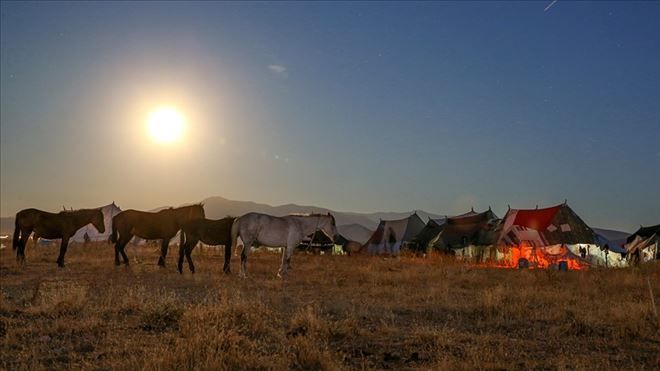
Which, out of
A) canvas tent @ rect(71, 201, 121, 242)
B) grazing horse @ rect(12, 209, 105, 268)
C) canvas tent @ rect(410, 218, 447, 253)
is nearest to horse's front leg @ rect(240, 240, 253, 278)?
grazing horse @ rect(12, 209, 105, 268)

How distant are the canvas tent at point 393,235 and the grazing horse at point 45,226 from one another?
2878 cm

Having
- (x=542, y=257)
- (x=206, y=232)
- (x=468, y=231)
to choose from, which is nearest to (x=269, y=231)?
(x=206, y=232)

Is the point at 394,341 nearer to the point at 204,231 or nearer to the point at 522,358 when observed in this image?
the point at 522,358

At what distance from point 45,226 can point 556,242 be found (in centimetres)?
2514

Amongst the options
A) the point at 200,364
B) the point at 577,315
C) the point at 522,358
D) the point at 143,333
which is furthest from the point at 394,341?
the point at 577,315

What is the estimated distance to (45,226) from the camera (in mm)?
19578

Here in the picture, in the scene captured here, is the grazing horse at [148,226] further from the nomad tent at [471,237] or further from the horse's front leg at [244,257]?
the nomad tent at [471,237]

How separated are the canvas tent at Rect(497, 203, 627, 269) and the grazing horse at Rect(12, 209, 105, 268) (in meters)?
21.8

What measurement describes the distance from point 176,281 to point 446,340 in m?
9.67

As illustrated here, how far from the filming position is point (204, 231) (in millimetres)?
18922

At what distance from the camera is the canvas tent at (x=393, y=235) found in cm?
4525

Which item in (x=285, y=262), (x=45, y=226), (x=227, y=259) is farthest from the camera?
(x=45, y=226)

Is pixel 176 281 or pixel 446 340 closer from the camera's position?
pixel 446 340

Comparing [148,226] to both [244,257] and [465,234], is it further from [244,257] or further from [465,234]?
[465,234]
